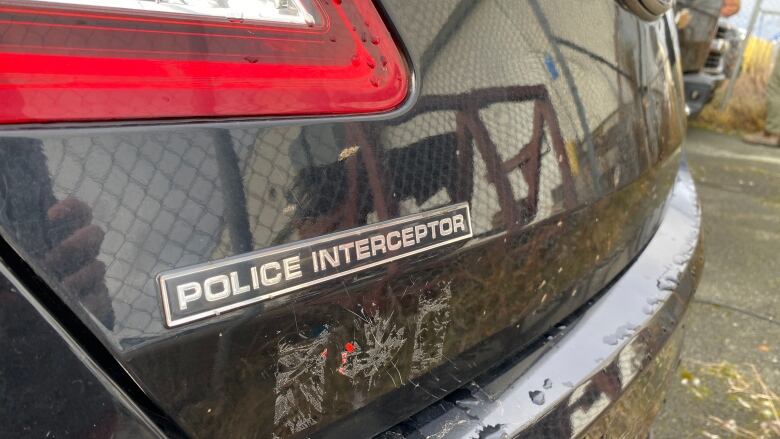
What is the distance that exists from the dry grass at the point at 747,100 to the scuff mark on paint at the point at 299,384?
28.7 feet

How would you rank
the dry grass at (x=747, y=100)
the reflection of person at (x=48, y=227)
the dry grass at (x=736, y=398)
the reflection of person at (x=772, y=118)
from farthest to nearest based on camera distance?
the dry grass at (x=747, y=100) < the reflection of person at (x=772, y=118) < the dry grass at (x=736, y=398) < the reflection of person at (x=48, y=227)

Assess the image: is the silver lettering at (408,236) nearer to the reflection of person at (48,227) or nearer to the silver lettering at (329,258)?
the silver lettering at (329,258)

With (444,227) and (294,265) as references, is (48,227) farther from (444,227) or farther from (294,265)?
(444,227)

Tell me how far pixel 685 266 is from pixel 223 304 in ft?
3.91

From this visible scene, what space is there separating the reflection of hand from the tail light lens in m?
0.09

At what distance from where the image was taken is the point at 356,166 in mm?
834

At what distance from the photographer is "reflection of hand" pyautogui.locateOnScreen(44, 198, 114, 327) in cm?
65

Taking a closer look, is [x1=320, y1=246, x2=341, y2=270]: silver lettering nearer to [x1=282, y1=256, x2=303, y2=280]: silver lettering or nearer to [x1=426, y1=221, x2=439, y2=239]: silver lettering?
[x1=282, y1=256, x2=303, y2=280]: silver lettering

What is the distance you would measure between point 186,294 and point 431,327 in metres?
0.39

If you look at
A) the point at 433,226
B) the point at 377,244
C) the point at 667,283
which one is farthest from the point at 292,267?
the point at 667,283

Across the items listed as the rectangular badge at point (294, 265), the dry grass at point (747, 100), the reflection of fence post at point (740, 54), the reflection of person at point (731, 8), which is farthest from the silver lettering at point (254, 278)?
the reflection of fence post at point (740, 54)

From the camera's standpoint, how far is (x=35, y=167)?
634 millimetres

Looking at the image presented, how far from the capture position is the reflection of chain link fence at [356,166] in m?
0.68

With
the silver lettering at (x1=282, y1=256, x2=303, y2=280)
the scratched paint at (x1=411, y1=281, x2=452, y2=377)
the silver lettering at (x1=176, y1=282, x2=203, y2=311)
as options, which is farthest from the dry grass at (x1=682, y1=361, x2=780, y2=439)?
the silver lettering at (x1=176, y1=282, x2=203, y2=311)
